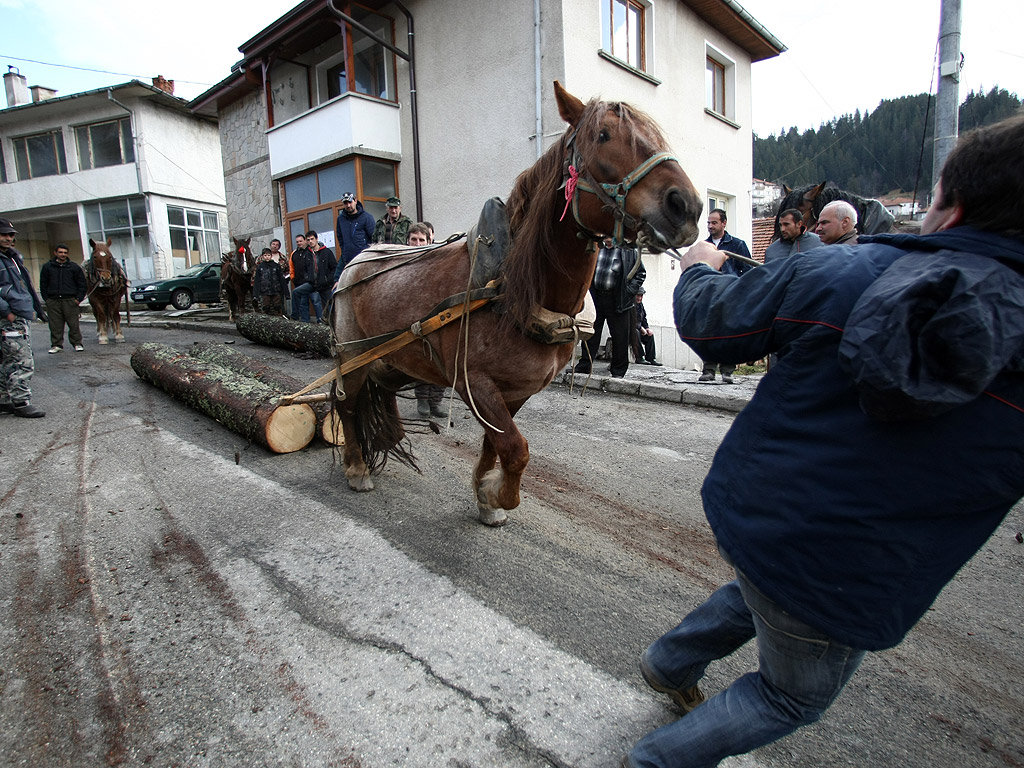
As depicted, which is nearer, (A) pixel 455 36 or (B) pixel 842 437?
(B) pixel 842 437

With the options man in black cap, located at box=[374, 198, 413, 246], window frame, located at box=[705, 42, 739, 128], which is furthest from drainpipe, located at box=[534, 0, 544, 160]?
window frame, located at box=[705, 42, 739, 128]

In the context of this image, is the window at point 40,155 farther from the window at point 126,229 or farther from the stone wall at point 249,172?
the stone wall at point 249,172

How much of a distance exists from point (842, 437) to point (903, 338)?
10.2 inches

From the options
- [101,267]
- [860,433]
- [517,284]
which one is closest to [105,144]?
[101,267]

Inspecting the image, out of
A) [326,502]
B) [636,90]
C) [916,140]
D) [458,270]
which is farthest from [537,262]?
[916,140]

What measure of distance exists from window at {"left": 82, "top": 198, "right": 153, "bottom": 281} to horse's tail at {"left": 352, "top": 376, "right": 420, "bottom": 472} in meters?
23.1

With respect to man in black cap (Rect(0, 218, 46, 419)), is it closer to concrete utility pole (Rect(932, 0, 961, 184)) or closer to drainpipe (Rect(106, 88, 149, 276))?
concrete utility pole (Rect(932, 0, 961, 184))

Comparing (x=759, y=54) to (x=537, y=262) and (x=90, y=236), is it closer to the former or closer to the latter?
(x=537, y=262)

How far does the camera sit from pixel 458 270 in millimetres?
2875

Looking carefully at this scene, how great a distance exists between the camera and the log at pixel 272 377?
4480 mm

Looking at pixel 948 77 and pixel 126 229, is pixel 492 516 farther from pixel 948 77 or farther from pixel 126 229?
pixel 126 229

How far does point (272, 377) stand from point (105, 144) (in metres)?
23.5

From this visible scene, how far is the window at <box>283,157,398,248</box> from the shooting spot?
38.4ft

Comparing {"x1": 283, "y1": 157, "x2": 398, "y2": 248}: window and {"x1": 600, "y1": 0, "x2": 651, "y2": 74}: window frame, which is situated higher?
{"x1": 600, "y1": 0, "x2": 651, "y2": 74}: window frame
